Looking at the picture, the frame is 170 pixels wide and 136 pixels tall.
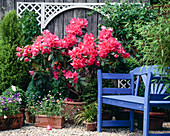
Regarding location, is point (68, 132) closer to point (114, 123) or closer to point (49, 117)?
point (49, 117)

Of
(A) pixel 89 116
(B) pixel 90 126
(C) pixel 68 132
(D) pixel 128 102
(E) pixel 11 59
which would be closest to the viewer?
(D) pixel 128 102

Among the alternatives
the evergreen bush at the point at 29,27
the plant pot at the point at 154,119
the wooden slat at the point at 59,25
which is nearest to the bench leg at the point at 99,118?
the plant pot at the point at 154,119

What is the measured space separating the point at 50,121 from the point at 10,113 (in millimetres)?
565

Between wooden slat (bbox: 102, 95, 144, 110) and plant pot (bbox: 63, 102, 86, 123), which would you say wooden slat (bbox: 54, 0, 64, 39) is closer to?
plant pot (bbox: 63, 102, 86, 123)

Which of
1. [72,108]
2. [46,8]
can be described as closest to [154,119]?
[72,108]

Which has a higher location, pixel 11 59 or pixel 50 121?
pixel 11 59

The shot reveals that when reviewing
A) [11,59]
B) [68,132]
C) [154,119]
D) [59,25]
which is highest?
[59,25]

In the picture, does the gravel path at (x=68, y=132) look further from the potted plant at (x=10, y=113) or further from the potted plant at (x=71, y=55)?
the potted plant at (x=71, y=55)

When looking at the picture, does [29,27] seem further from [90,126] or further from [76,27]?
[90,126]

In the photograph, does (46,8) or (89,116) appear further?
(46,8)

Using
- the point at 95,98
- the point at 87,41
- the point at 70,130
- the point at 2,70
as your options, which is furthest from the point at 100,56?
the point at 2,70

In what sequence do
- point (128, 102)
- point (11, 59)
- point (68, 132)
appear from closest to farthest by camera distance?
1. point (128, 102)
2. point (68, 132)
3. point (11, 59)

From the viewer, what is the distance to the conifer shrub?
4031mm

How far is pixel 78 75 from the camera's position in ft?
12.5
